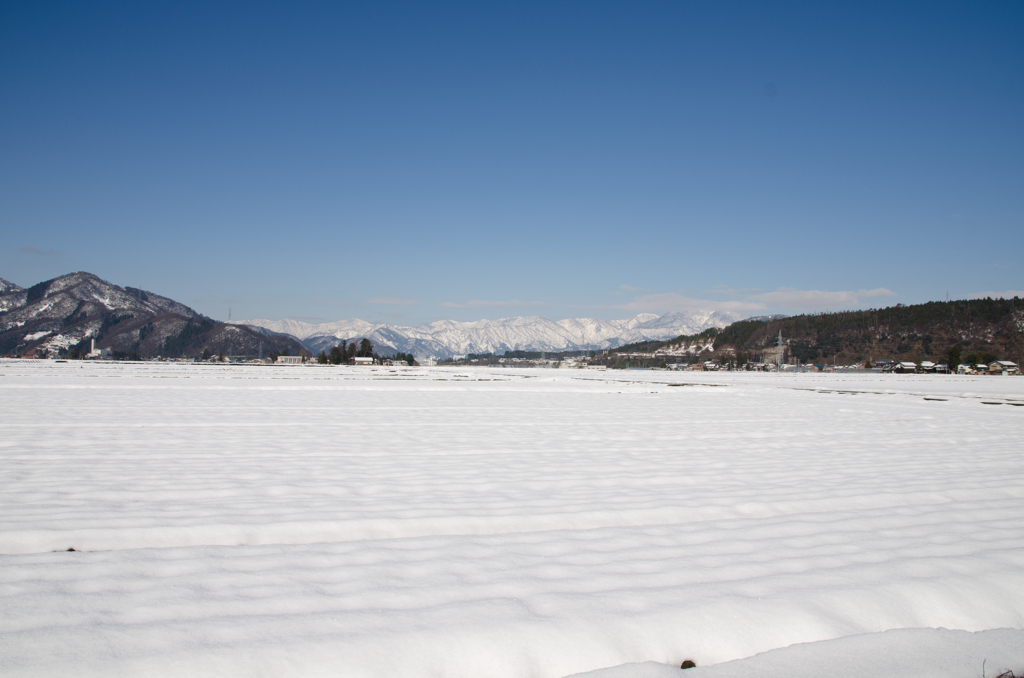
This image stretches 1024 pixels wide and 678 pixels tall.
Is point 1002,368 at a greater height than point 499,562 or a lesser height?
greater

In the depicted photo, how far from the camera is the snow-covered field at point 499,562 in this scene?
274 cm

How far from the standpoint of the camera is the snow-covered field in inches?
108

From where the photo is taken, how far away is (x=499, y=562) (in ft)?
12.8

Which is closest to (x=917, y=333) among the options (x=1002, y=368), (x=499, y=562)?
(x=1002, y=368)

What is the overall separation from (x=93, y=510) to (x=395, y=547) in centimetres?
295

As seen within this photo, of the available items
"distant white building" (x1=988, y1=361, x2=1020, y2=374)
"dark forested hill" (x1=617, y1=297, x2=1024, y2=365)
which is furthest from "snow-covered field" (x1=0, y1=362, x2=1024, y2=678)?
"dark forested hill" (x1=617, y1=297, x2=1024, y2=365)

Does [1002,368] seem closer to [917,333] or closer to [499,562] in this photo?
[917,333]

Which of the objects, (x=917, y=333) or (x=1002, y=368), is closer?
(x=1002, y=368)

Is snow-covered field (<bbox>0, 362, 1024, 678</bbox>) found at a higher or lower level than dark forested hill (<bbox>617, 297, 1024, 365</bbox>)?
lower

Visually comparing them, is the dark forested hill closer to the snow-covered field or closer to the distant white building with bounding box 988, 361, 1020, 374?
the distant white building with bounding box 988, 361, 1020, 374

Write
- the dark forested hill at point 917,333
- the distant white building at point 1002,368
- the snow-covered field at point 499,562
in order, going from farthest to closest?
the dark forested hill at point 917,333 < the distant white building at point 1002,368 < the snow-covered field at point 499,562

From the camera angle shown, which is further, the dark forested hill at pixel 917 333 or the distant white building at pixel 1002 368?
the dark forested hill at pixel 917 333

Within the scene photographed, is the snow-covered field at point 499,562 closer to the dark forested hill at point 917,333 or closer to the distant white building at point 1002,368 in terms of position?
the distant white building at point 1002,368

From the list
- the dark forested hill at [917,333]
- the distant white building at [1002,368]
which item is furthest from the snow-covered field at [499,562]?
the dark forested hill at [917,333]
